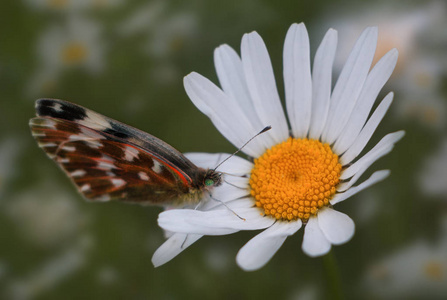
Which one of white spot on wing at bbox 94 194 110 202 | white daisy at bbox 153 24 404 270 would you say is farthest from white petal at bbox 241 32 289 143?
white spot on wing at bbox 94 194 110 202

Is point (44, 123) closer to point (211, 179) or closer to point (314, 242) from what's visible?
point (211, 179)

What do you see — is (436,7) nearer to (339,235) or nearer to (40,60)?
(339,235)

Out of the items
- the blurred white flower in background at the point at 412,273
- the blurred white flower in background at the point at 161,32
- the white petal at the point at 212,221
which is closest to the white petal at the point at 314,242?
the white petal at the point at 212,221

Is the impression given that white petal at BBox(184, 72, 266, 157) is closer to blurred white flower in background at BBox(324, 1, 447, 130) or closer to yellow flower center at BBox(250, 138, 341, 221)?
yellow flower center at BBox(250, 138, 341, 221)

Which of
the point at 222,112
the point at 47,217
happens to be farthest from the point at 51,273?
the point at 222,112

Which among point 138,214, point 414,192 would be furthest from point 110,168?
point 414,192

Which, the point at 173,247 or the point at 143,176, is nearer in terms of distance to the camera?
the point at 173,247
